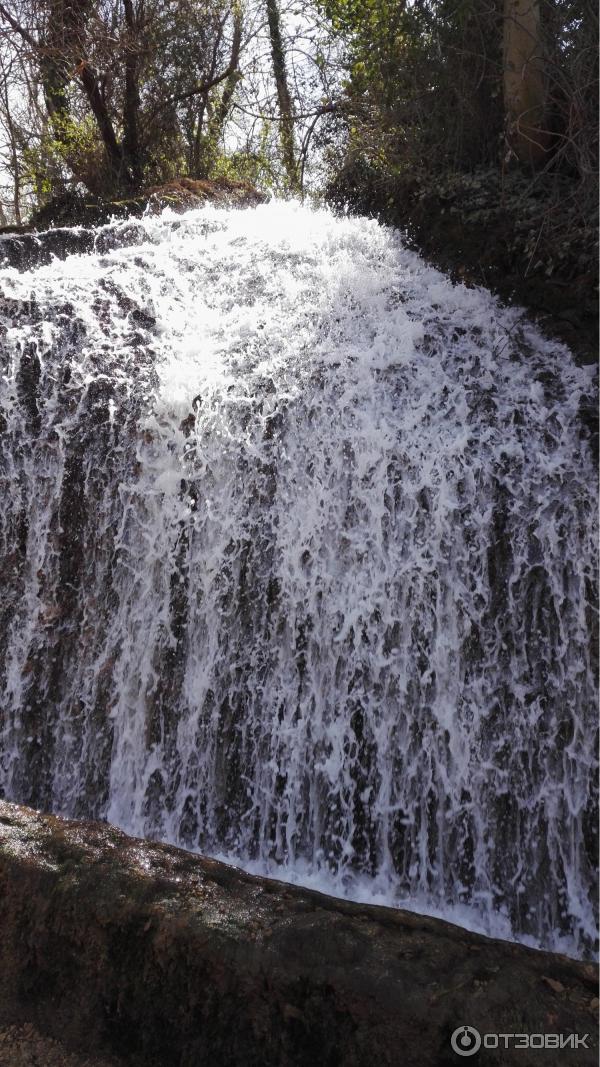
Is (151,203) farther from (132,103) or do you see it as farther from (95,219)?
(132,103)

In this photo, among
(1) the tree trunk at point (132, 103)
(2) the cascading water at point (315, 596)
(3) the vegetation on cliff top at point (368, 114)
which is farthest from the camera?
(1) the tree trunk at point (132, 103)

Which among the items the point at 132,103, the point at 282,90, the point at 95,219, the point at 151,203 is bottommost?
the point at 151,203

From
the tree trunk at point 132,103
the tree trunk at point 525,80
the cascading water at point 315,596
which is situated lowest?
the cascading water at point 315,596

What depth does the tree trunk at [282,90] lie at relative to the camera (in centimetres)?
1079

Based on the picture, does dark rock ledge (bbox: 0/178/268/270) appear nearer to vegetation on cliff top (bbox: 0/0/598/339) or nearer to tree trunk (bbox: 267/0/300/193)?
vegetation on cliff top (bbox: 0/0/598/339)

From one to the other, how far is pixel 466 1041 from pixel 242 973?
63 cm

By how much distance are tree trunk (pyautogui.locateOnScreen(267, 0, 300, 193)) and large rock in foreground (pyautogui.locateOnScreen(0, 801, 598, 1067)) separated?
972 cm

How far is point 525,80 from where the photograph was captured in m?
5.80

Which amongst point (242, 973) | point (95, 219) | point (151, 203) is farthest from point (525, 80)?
point (242, 973)

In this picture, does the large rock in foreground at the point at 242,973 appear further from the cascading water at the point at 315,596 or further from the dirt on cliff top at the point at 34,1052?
the cascading water at the point at 315,596

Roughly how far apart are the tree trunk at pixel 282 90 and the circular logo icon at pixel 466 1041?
1022cm

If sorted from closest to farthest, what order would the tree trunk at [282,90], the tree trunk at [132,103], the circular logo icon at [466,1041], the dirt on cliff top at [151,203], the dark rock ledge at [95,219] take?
the circular logo icon at [466,1041] < the dark rock ledge at [95,219] < the dirt on cliff top at [151,203] < the tree trunk at [132,103] < the tree trunk at [282,90]

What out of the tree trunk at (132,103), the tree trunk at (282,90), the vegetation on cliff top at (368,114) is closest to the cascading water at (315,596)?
the vegetation on cliff top at (368,114)

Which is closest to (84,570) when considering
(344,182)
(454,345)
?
(454,345)
